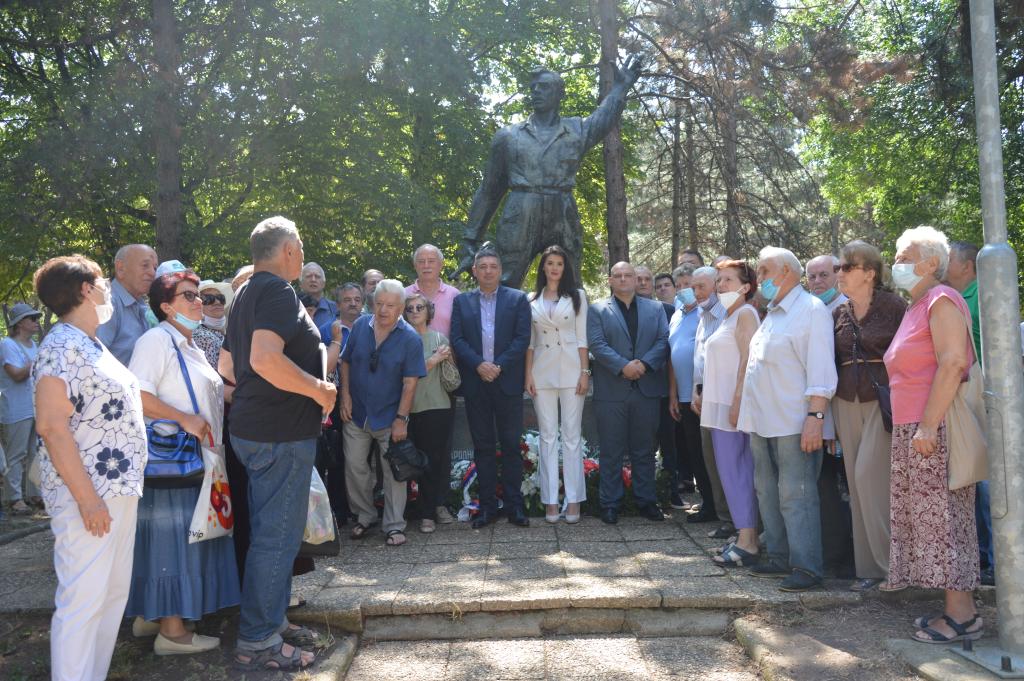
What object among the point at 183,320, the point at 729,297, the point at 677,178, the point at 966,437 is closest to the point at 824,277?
the point at 729,297

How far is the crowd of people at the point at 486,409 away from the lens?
3.57 m

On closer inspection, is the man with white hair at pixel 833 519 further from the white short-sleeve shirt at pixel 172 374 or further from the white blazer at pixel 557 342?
the white short-sleeve shirt at pixel 172 374

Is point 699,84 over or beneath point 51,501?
over

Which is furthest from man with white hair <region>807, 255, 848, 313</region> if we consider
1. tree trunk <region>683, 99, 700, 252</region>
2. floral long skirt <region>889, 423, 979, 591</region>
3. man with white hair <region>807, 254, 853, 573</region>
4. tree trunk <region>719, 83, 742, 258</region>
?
tree trunk <region>683, 99, 700, 252</region>

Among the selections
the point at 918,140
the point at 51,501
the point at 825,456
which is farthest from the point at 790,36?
the point at 51,501

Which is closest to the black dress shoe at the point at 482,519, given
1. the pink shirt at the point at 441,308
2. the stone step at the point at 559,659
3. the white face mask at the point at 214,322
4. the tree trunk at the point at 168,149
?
the pink shirt at the point at 441,308

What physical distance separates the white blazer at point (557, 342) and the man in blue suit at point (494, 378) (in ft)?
0.48

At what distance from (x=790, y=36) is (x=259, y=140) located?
8059 mm

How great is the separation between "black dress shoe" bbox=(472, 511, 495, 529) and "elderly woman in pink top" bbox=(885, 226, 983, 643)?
3.01 metres

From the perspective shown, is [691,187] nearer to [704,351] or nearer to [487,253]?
[487,253]

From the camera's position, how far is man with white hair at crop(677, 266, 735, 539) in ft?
20.1

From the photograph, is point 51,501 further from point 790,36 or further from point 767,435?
point 790,36

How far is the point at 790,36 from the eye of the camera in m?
13.5

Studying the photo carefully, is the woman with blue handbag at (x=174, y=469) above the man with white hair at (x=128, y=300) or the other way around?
the other way around
